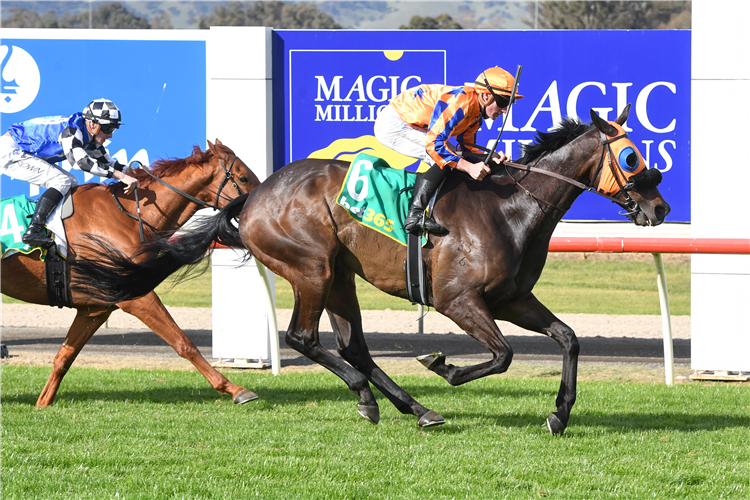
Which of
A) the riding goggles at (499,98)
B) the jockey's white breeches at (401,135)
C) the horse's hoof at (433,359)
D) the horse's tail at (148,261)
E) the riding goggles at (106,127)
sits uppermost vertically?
the riding goggles at (499,98)

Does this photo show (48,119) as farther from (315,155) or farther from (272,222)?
(315,155)

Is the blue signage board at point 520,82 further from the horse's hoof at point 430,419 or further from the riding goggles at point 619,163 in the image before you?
the horse's hoof at point 430,419

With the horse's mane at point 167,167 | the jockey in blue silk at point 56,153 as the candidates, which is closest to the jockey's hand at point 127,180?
the jockey in blue silk at point 56,153

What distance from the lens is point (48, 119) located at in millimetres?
6453

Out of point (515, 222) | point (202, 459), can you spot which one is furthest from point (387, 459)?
point (515, 222)

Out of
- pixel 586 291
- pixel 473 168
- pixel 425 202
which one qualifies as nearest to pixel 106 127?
pixel 425 202

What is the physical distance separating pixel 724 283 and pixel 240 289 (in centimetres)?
385

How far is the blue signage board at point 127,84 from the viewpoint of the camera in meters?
8.80

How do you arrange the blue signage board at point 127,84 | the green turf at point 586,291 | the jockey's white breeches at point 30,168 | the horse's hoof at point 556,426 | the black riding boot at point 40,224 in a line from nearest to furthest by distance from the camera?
the horse's hoof at point 556,426 < the black riding boot at point 40,224 < the jockey's white breeches at point 30,168 < the blue signage board at point 127,84 < the green turf at point 586,291

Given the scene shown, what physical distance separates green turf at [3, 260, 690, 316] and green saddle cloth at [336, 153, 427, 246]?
6.31 meters

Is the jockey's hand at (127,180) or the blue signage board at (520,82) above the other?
the blue signage board at (520,82)

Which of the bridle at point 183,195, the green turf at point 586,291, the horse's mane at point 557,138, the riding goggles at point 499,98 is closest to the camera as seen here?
the riding goggles at point 499,98

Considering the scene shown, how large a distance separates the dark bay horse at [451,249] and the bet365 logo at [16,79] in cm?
388

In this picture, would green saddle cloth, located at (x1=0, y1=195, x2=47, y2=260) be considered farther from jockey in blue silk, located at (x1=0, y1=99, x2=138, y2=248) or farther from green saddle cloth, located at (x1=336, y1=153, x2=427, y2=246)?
green saddle cloth, located at (x1=336, y1=153, x2=427, y2=246)
